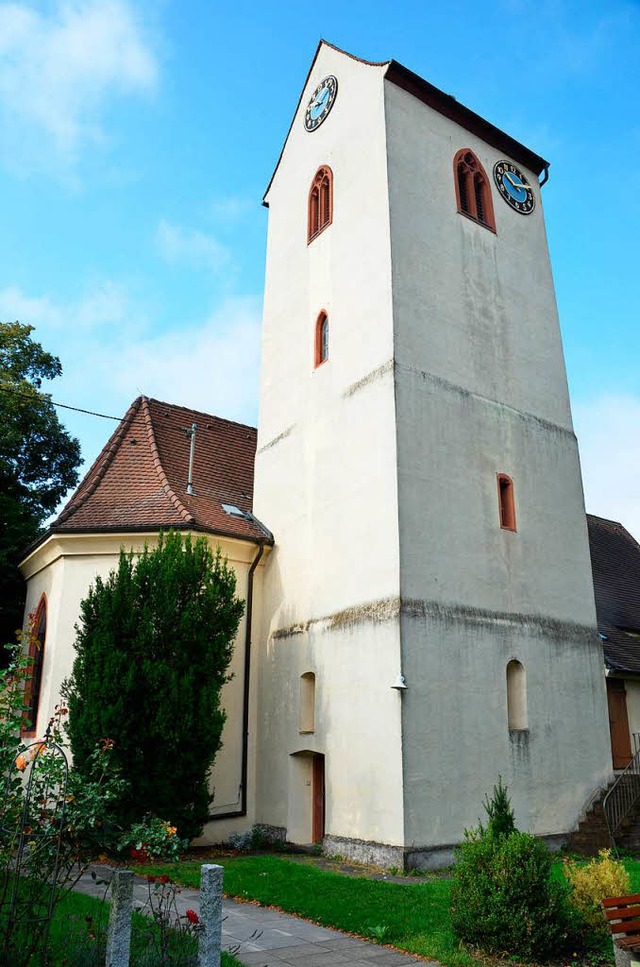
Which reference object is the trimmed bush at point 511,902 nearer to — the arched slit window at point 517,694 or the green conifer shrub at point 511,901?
the green conifer shrub at point 511,901

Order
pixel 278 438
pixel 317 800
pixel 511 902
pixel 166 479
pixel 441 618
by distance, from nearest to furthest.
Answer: pixel 511 902, pixel 441 618, pixel 317 800, pixel 166 479, pixel 278 438

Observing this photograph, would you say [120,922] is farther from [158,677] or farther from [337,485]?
[337,485]

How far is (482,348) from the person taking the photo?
16.1 m

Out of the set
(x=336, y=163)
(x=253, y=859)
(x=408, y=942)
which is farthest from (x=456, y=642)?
(x=336, y=163)

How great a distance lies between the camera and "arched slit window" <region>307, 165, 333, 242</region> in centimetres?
1788

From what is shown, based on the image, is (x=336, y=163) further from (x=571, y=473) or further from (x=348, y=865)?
(x=348, y=865)

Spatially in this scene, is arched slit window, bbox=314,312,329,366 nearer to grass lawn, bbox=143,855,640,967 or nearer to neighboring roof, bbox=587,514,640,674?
neighboring roof, bbox=587,514,640,674

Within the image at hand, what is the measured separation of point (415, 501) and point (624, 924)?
Answer: 8.14 meters

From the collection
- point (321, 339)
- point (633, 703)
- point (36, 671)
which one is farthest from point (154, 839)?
point (633, 703)

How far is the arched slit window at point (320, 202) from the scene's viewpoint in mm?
17875

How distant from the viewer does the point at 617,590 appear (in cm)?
2188

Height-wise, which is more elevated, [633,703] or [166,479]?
[166,479]

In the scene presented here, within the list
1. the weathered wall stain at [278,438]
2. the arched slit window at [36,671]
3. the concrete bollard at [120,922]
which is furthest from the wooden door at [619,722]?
the concrete bollard at [120,922]

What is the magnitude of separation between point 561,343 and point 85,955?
51.8 feet
